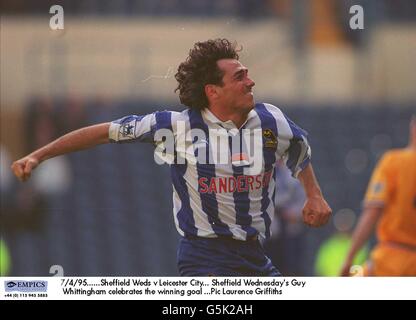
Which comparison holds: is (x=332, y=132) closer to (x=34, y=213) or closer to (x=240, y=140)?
(x=34, y=213)

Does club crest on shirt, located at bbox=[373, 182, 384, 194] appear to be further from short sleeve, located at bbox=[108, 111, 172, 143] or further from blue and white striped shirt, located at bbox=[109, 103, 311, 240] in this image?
short sleeve, located at bbox=[108, 111, 172, 143]

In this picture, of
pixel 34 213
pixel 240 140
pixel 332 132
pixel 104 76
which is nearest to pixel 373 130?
pixel 332 132

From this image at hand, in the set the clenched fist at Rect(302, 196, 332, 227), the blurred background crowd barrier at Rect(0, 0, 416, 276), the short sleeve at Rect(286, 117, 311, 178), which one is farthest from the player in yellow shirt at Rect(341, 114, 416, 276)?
the blurred background crowd barrier at Rect(0, 0, 416, 276)

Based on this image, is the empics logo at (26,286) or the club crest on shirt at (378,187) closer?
the empics logo at (26,286)

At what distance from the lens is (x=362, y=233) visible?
6277mm

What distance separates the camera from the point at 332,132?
34.7ft

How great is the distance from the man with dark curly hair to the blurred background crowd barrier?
4493mm

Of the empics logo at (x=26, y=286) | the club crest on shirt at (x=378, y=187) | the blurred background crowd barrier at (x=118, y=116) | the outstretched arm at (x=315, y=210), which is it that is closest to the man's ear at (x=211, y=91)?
the outstretched arm at (x=315, y=210)

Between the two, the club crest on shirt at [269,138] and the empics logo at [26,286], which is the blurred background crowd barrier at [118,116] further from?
the club crest on shirt at [269,138]

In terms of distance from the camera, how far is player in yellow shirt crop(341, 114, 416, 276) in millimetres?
6527

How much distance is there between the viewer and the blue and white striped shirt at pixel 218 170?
486 cm

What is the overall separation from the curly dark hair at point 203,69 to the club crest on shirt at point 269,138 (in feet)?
0.89

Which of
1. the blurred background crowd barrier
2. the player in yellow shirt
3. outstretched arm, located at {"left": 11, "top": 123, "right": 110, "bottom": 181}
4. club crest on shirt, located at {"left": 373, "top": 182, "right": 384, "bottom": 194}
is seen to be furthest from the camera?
the blurred background crowd barrier

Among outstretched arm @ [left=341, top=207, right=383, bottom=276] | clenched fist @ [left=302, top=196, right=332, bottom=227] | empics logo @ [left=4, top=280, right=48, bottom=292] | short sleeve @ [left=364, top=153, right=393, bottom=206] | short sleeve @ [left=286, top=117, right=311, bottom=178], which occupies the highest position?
short sleeve @ [left=286, top=117, right=311, bottom=178]
